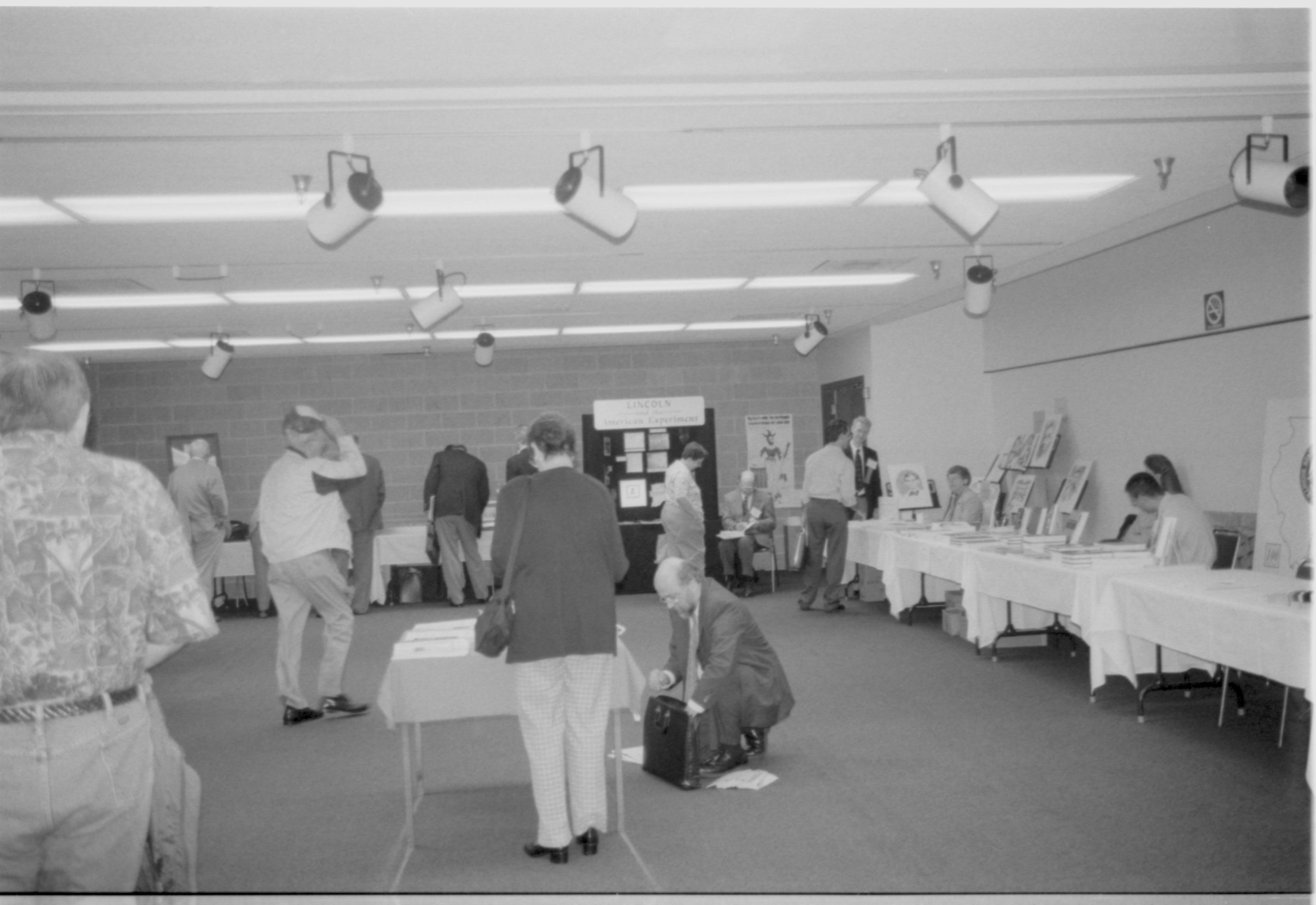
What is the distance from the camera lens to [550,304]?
30.5ft

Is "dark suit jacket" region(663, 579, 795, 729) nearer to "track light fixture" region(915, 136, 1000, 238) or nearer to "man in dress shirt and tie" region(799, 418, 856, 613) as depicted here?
"track light fixture" region(915, 136, 1000, 238)

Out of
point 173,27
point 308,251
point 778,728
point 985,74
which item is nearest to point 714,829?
point 778,728

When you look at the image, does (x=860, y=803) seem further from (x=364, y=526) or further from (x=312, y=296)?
(x=364, y=526)

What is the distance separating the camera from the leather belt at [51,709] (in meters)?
1.93

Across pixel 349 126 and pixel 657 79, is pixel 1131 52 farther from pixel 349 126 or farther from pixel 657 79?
pixel 349 126

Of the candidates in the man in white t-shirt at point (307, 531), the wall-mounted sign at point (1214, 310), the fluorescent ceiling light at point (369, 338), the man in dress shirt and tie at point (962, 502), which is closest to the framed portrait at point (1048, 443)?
the man in dress shirt and tie at point (962, 502)

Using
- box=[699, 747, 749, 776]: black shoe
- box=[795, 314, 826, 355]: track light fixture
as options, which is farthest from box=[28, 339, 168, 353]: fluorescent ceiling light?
box=[699, 747, 749, 776]: black shoe

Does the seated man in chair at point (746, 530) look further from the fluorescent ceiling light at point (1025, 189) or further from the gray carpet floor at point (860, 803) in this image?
the fluorescent ceiling light at point (1025, 189)

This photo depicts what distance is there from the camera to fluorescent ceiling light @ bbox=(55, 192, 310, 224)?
5.04 metres

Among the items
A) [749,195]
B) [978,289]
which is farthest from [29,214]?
[978,289]

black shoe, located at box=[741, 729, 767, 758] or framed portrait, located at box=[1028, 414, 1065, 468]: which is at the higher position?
framed portrait, located at box=[1028, 414, 1065, 468]

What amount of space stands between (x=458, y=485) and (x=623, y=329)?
2305 mm

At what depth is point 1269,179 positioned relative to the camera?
4.48 metres

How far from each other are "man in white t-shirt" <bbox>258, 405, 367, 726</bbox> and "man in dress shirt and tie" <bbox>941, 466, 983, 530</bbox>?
498 cm
